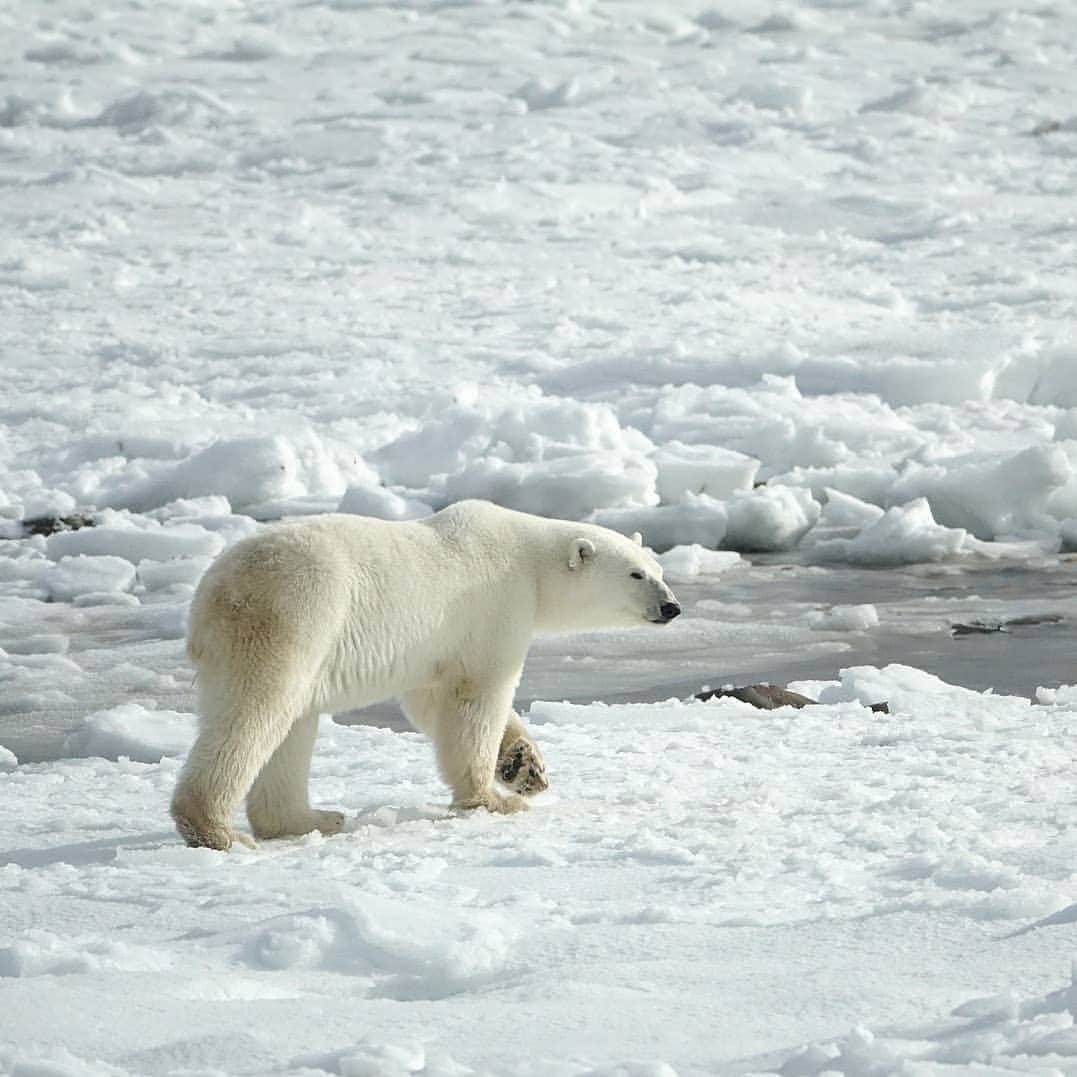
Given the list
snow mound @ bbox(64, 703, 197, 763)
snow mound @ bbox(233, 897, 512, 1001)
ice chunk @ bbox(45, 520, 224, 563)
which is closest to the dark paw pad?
snow mound @ bbox(64, 703, 197, 763)

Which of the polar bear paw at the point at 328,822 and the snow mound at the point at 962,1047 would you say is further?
the polar bear paw at the point at 328,822

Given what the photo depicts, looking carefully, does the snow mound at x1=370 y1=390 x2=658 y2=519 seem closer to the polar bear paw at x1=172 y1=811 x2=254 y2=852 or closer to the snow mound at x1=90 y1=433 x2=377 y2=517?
the snow mound at x1=90 y1=433 x2=377 y2=517

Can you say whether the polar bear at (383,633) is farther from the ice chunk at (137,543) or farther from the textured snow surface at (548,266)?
the ice chunk at (137,543)

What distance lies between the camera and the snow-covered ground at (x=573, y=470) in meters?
2.64

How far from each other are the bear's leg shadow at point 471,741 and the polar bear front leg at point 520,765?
0.13 metres

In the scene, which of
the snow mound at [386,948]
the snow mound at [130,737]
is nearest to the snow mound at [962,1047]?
the snow mound at [386,948]

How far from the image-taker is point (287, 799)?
162 inches

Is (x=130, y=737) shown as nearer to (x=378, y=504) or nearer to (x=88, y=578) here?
(x=88, y=578)

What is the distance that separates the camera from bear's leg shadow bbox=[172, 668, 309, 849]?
3.81 m

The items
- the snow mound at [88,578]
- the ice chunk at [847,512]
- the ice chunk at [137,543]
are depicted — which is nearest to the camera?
the snow mound at [88,578]

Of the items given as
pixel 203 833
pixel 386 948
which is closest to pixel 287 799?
pixel 203 833

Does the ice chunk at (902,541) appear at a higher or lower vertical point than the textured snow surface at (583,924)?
lower

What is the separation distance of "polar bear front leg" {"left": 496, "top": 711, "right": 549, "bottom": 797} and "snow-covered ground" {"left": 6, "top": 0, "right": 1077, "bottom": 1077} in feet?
0.28

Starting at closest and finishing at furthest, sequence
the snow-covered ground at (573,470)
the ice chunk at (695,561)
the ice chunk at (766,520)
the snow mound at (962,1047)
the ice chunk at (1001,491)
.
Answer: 1. the snow mound at (962,1047)
2. the snow-covered ground at (573,470)
3. the ice chunk at (695,561)
4. the ice chunk at (766,520)
5. the ice chunk at (1001,491)
